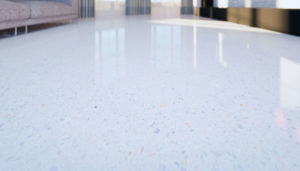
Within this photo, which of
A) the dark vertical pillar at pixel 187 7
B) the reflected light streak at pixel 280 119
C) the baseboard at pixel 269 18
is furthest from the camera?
the dark vertical pillar at pixel 187 7

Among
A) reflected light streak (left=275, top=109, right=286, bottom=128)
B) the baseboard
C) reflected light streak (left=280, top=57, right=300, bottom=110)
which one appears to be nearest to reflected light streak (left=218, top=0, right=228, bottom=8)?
the baseboard

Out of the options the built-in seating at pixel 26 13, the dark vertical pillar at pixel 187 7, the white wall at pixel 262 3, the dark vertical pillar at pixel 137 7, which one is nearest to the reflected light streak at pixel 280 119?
the built-in seating at pixel 26 13

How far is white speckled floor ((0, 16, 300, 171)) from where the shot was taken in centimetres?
53

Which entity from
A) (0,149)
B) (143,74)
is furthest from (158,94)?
(0,149)

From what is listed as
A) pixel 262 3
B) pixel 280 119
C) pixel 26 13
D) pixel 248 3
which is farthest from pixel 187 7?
pixel 280 119

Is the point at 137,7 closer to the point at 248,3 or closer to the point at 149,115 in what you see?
the point at 248,3

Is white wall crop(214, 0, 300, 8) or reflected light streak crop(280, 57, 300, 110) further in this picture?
white wall crop(214, 0, 300, 8)

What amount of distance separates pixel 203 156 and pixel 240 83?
60 cm

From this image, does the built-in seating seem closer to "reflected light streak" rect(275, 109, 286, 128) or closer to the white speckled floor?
the white speckled floor

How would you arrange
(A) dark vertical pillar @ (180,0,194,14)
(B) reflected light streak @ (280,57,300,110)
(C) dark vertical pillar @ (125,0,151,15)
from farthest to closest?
1. (A) dark vertical pillar @ (180,0,194,14)
2. (C) dark vertical pillar @ (125,0,151,15)
3. (B) reflected light streak @ (280,57,300,110)

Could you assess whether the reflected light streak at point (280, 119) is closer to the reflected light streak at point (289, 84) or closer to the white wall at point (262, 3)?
the reflected light streak at point (289, 84)

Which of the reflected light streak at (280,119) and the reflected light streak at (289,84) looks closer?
the reflected light streak at (280,119)

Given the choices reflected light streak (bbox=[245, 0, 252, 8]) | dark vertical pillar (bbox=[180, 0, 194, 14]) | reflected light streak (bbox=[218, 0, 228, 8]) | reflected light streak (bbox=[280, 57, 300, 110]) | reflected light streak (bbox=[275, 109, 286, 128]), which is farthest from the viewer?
dark vertical pillar (bbox=[180, 0, 194, 14])

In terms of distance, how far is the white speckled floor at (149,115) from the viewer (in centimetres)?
53
